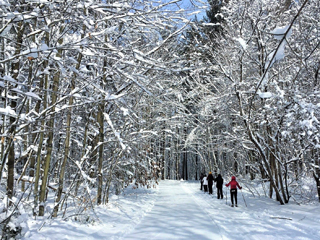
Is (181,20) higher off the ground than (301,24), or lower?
lower

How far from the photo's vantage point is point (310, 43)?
33.5 ft

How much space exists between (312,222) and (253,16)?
8.01 meters

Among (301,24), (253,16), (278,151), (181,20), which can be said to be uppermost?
(253,16)

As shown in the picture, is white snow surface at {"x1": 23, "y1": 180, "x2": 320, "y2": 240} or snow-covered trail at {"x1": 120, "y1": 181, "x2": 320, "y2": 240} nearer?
white snow surface at {"x1": 23, "y1": 180, "x2": 320, "y2": 240}

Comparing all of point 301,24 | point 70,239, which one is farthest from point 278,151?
point 70,239

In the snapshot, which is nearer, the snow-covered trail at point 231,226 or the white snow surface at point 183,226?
the white snow surface at point 183,226

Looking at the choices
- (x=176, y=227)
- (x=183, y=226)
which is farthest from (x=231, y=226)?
(x=176, y=227)

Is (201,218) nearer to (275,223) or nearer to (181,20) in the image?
(275,223)

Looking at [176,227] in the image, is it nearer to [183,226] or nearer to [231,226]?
[183,226]

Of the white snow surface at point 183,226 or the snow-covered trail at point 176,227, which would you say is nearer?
the white snow surface at point 183,226

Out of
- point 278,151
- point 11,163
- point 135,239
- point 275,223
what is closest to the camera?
point 11,163

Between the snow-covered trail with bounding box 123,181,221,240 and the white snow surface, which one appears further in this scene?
the snow-covered trail with bounding box 123,181,221,240

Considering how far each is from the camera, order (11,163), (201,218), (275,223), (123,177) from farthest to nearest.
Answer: (123,177) < (201,218) < (275,223) < (11,163)

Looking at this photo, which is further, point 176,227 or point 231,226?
point 231,226
